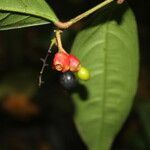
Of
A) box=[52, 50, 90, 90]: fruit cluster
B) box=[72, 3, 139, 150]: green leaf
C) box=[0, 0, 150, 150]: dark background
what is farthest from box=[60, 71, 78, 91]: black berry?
box=[0, 0, 150, 150]: dark background

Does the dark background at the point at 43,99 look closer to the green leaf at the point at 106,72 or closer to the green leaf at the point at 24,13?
the green leaf at the point at 106,72

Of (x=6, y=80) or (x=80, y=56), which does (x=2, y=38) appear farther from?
(x=80, y=56)

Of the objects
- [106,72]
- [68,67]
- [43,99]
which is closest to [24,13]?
[68,67]

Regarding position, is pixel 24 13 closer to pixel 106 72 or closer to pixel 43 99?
pixel 106 72

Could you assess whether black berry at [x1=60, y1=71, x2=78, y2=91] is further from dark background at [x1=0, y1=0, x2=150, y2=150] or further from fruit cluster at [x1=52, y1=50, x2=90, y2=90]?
dark background at [x1=0, y1=0, x2=150, y2=150]

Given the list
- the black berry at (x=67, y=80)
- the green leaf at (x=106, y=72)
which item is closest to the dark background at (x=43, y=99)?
the green leaf at (x=106, y=72)

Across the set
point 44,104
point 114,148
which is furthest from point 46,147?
point 114,148
